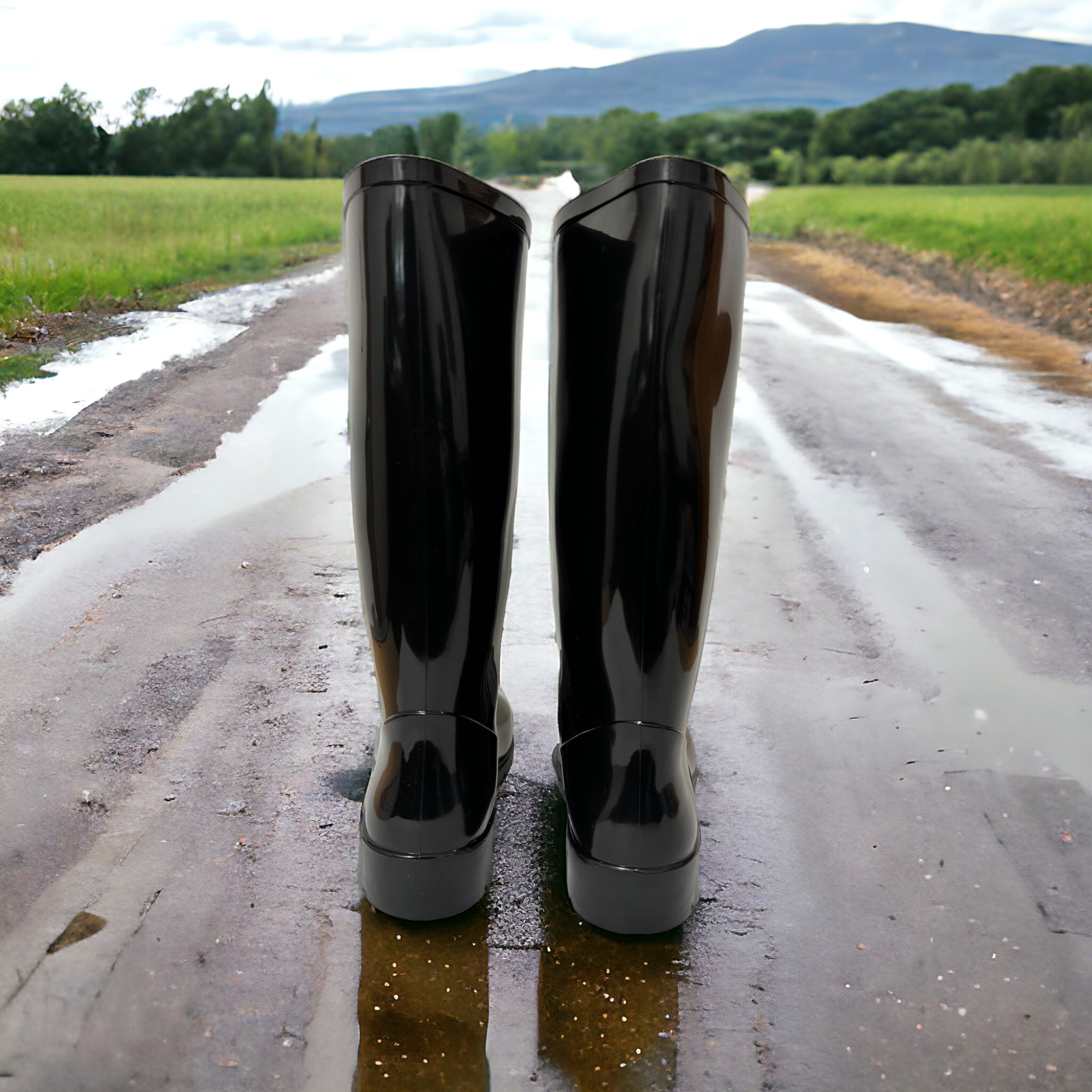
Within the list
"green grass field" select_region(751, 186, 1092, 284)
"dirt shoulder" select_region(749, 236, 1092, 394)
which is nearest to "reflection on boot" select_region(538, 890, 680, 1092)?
"dirt shoulder" select_region(749, 236, 1092, 394)

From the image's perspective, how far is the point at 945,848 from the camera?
38.5 inches

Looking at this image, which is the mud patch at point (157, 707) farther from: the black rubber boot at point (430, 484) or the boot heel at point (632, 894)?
the boot heel at point (632, 894)

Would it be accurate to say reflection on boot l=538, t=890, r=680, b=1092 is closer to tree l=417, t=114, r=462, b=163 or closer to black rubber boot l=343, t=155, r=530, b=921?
black rubber boot l=343, t=155, r=530, b=921

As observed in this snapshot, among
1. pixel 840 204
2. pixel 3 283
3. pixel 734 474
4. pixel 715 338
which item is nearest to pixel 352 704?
pixel 715 338

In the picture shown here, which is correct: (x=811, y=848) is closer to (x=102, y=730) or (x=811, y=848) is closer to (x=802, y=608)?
(x=802, y=608)

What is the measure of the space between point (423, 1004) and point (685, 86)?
4.05ft

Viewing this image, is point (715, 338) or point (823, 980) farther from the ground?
point (715, 338)

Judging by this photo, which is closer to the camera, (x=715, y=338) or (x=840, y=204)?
(x=715, y=338)

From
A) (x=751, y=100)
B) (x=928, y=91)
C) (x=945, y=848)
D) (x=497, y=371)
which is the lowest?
(x=945, y=848)

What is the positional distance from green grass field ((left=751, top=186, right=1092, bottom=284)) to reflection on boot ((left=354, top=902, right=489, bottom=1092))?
3869mm

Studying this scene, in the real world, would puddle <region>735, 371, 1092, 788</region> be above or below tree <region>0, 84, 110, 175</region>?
below

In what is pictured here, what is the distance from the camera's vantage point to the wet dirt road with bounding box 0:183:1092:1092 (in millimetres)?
719

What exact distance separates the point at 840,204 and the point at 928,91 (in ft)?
13.6

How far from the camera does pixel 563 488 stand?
86cm
